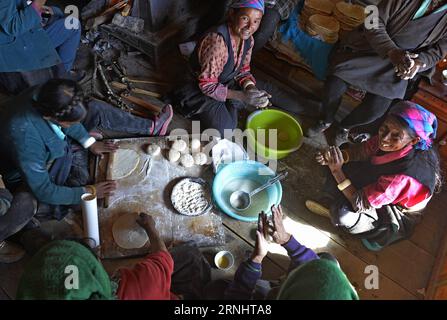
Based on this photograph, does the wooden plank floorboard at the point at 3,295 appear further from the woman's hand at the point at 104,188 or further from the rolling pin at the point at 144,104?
the rolling pin at the point at 144,104

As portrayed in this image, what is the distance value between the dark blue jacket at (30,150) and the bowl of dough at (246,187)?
2.89 feet

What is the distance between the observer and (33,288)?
1282 millimetres

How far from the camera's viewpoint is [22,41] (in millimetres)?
2588

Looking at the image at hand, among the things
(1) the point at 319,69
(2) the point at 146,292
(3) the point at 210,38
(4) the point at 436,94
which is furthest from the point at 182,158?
(4) the point at 436,94

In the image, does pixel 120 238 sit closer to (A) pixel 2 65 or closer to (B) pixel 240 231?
(B) pixel 240 231

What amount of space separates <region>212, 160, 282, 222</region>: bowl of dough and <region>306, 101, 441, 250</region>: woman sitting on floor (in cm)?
35

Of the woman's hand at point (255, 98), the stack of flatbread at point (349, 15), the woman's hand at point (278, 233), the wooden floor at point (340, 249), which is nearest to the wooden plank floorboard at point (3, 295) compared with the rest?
the wooden floor at point (340, 249)

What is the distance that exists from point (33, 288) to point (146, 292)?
49 cm

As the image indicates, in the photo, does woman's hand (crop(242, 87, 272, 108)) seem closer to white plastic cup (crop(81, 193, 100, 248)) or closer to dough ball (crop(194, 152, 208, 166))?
dough ball (crop(194, 152, 208, 166))

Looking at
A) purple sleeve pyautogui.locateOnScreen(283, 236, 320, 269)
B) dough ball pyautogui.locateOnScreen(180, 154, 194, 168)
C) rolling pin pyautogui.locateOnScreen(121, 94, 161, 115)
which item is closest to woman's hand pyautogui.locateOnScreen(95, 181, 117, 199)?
dough ball pyautogui.locateOnScreen(180, 154, 194, 168)

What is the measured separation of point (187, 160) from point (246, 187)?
45 centimetres

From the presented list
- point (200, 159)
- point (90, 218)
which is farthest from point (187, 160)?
point (90, 218)

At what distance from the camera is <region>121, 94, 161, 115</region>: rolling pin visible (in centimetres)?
309

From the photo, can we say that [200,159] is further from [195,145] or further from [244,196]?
[244,196]
